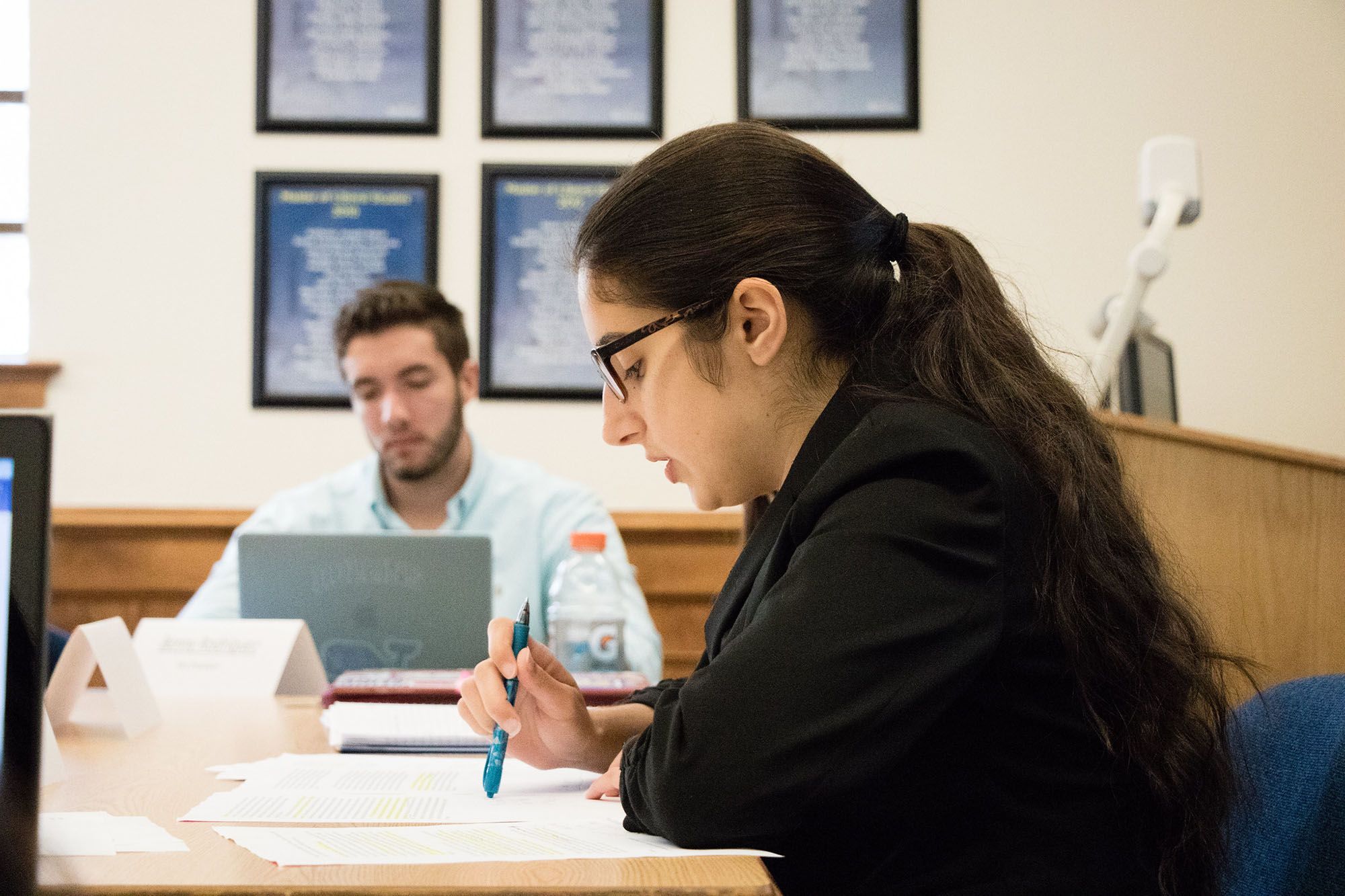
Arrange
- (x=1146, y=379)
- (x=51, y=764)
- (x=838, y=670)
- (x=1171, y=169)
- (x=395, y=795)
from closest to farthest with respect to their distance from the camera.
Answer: (x=838, y=670) < (x=395, y=795) < (x=51, y=764) < (x=1146, y=379) < (x=1171, y=169)

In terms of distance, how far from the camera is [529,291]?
2939mm

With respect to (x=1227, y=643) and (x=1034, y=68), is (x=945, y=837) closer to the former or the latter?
(x=1227, y=643)

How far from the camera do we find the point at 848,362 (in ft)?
3.31

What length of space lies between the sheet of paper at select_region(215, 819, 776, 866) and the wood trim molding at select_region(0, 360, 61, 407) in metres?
2.51

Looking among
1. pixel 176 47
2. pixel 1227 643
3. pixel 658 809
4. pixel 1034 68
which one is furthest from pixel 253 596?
pixel 1034 68

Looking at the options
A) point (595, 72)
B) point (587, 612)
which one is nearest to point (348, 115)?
point (595, 72)

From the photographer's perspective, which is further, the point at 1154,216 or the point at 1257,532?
the point at 1154,216

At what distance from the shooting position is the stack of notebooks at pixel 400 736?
1.15m

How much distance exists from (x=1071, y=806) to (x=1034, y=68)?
8.50ft

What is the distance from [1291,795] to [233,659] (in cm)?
136

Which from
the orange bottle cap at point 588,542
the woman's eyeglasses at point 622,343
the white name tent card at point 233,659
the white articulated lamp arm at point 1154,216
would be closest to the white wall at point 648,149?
the white articulated lamp arm at point 1154,216

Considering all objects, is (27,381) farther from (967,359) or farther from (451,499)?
(967,359)

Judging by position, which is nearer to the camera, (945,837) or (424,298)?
(945,837)

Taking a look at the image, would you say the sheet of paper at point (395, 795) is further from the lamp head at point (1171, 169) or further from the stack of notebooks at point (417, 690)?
the lamp head at point (1171, 169)
